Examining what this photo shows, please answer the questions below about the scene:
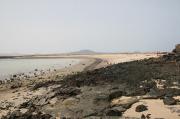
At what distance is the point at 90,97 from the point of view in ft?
58.9

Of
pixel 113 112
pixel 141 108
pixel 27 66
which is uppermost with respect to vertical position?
pixel 141 108

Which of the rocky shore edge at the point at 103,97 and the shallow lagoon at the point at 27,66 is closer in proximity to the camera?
the rocky shore edge at the point at 103,97

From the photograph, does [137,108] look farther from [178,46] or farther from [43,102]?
[178,46]

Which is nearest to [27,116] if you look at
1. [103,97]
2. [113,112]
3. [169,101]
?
[103,97]

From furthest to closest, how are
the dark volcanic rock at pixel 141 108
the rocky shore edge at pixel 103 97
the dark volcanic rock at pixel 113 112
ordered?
the rocky shore edge at pixel 103 97 → the dark volcanic rock at pixel 141 108 → the dark volcanic rock at pixel 113 112

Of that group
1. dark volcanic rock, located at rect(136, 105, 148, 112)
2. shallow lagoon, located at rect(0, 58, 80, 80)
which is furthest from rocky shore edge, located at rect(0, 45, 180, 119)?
shallow lagoon, located at rect(0, 58, 80, 80)

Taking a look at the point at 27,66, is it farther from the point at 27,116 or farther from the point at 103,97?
the point at 27,116

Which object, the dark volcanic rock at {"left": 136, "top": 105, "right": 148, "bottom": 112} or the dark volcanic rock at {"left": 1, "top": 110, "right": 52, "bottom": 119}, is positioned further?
the dark volcanic rock at {"left": 1, "top": 110, "right": 52, "bottom": 119}

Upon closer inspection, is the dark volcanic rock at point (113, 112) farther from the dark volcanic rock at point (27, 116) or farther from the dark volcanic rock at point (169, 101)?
the dark volcanic rock at point (27, 116)

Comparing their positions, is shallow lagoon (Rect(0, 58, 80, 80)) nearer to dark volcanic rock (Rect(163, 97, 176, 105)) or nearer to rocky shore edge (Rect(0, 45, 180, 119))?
rocky shore edge (Rect(0, 45, 180, 119))

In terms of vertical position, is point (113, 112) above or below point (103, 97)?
below

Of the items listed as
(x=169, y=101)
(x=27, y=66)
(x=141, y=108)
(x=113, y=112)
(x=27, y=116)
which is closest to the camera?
(x=113, y=112)

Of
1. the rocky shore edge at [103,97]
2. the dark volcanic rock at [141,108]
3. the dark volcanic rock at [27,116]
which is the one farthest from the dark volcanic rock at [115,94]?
the dark volcanic rock at [27,116]

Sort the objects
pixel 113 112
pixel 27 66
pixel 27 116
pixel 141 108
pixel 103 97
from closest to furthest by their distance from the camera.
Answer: pixel 113 112, pixel 141 108, pixel 27 116, pixel 103 97, pixel 27 66
